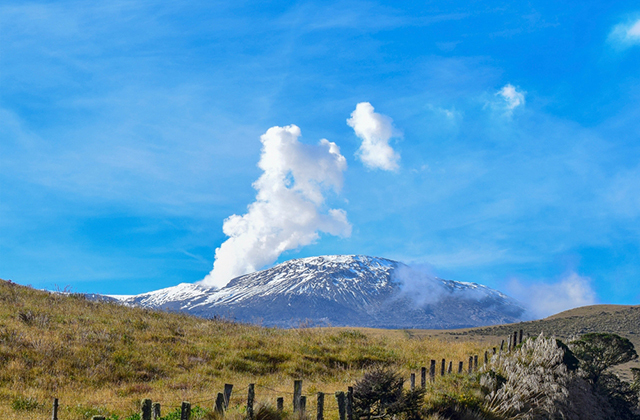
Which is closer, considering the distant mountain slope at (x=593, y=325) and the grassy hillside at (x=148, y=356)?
the grassy hillside at (x=148, y=356)

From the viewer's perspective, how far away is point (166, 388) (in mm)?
16391

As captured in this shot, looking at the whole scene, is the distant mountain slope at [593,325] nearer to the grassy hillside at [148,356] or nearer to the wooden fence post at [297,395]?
the grassy hillside at [148,356]

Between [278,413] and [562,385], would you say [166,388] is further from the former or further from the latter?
[562,385]

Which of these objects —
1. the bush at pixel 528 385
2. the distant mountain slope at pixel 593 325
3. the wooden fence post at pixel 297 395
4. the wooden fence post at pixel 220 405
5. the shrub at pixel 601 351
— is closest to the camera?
the wooden fence post at pixel 220 405

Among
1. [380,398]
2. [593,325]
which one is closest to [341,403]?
[380,398]

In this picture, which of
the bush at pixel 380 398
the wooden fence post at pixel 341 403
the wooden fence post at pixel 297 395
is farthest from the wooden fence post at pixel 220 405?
the bush at pixel 380 398

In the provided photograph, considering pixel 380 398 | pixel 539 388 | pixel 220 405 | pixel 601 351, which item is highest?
pixel 601 351

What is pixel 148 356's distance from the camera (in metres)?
19.9

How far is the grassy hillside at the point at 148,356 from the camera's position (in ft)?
49.6

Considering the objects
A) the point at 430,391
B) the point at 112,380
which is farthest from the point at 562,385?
the point at 112,380

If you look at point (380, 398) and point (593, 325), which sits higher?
point (593, 325)

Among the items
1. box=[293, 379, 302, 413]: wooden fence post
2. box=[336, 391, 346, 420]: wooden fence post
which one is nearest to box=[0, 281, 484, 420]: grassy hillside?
box=[293, 379, 302, 413]: wooden fence post

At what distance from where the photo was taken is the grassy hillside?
49.6 ft

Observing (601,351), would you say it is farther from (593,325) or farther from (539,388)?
(593,325)
